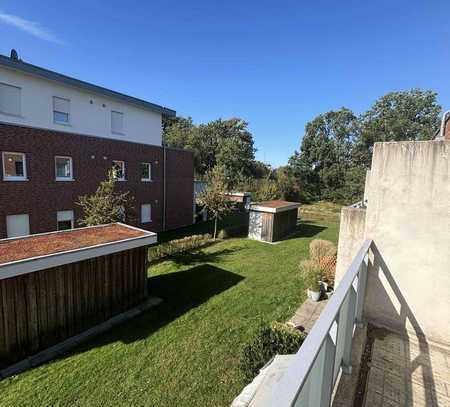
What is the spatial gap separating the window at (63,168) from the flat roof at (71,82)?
160 inches

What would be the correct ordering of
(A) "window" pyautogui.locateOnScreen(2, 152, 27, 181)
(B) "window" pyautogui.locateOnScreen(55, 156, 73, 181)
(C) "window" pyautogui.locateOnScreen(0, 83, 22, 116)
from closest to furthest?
(A) "window" pyautogui.locateOnScreen(2, 152, 27, 181), (C) "window" pyautogui.locateOnScreen(0, 83, 22, 116), (B) "window" pyautogui.locateOnScreen(55, 156, 73, 181)

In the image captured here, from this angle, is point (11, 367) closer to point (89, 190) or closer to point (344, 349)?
point (344, 349)

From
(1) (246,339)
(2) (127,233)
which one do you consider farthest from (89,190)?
(1) (246,339)

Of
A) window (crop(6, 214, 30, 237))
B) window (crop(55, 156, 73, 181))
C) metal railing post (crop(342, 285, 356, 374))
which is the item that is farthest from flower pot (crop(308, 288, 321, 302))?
window (crop(6, 214, 30, 237))

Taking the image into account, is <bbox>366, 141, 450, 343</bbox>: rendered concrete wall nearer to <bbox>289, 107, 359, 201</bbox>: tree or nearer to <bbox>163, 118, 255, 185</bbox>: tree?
<bbox>289, 107, 359, 201</bbox>: tree

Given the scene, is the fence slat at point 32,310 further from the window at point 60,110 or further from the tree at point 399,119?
the tree at point 399,119

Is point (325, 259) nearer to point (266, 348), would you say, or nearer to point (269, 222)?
point (266, 348)

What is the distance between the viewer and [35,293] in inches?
208

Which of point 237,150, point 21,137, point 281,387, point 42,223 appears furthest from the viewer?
point 237,150

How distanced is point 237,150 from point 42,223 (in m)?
30.8

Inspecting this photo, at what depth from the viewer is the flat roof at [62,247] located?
502cm

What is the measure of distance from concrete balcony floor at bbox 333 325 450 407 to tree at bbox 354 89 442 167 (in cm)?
3782

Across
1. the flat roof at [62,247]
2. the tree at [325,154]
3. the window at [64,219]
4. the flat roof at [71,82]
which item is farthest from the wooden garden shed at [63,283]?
the tree at [325,154]

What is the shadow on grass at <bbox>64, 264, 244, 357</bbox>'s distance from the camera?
19.9 feet
